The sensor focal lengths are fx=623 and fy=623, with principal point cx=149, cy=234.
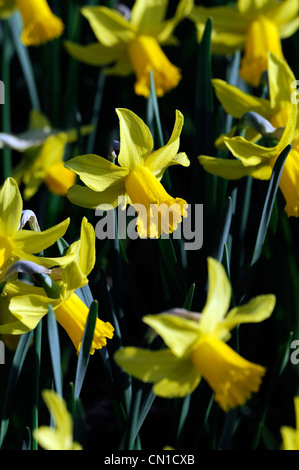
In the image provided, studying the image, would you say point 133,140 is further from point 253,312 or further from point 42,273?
point 253,312

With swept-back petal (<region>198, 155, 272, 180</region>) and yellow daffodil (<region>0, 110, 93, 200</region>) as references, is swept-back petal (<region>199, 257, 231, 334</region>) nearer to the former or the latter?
swept-back petal (<region>198, 155, 272, 180</region>)

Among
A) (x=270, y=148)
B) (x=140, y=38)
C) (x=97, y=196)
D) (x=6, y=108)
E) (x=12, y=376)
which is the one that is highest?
(x=140, y=38)

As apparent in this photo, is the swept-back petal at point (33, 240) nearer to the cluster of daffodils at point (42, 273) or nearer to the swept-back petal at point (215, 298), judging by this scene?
the cluster of daffodils at point (42, 273)

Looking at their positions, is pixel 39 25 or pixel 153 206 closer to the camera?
pixel 153 206

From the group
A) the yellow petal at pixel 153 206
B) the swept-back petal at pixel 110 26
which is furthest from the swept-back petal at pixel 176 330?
the swept-back petal at pixel 110 26

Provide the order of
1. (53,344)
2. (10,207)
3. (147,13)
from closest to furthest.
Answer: (53,344)
(10,207)
(147,13)

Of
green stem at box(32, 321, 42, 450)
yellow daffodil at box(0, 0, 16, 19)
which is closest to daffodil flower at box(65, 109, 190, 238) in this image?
green stem at box(32, 321, 42, 450)

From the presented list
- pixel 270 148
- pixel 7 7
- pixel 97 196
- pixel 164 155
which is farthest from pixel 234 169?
pixel 7 7
